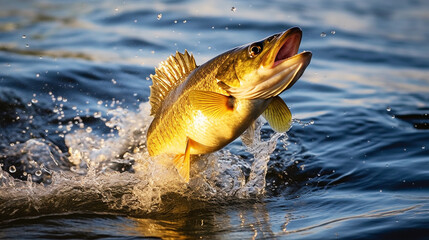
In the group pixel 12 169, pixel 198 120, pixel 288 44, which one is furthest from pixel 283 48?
pixel 12 169

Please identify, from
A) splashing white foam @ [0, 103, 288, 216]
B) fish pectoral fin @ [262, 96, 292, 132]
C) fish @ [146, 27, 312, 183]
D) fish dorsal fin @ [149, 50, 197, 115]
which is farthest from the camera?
splashing white foam @ [0, 103, 288, 216]

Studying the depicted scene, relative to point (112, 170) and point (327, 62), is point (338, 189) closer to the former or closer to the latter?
point (112, 170)

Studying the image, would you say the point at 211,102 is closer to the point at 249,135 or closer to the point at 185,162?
the point at 185,162

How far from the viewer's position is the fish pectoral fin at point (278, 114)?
3.89 meters

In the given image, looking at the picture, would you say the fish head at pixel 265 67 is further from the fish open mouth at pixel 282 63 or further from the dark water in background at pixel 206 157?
the dark water in background at pixel 206 157

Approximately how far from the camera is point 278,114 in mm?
3934

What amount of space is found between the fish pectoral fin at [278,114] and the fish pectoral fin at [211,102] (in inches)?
12.9

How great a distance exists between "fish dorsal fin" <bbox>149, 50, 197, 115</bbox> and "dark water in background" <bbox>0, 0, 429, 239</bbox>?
52 centimetres

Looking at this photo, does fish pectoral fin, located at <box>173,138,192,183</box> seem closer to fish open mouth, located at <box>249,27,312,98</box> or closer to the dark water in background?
the dark water in background

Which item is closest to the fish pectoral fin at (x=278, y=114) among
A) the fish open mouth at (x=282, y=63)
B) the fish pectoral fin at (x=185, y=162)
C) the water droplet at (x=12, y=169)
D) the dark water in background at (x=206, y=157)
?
the fish open mouth at (x=282, y=63)

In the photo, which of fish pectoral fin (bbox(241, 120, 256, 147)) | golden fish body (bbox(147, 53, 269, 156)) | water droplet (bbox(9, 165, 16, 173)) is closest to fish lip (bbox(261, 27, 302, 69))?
golden fish body (bbox(147, 53, 269, 156))

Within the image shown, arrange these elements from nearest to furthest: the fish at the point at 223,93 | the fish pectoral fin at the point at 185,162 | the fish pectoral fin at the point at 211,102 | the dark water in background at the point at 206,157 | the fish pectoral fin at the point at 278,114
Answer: the fish at the point at 223,93 → the fish pectoral fin at the point at 211,102 → the fish pectoral fin at the point at 278,114 → the fish pectoral fin at the point at 185,162 → the dark water in background at the point at 206,157

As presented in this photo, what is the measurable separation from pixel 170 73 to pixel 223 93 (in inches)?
25.9

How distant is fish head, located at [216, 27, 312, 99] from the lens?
3449mm
